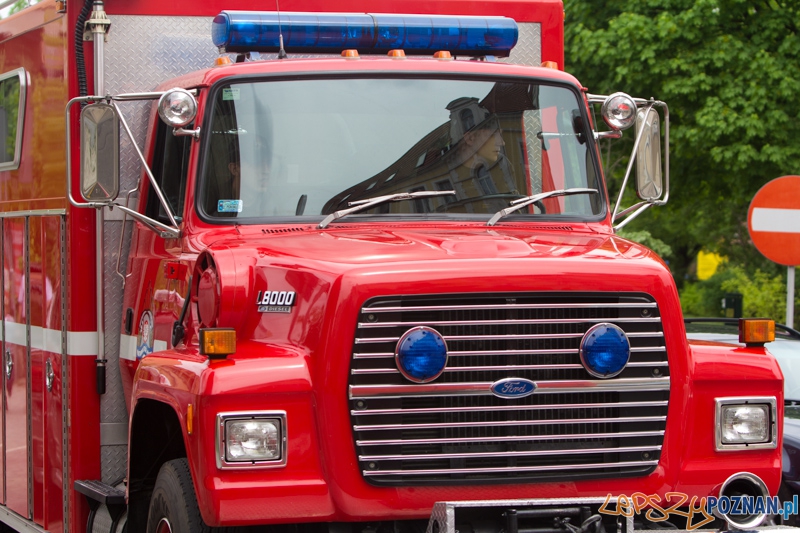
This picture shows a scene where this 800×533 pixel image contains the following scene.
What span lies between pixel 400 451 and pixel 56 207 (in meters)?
2.91

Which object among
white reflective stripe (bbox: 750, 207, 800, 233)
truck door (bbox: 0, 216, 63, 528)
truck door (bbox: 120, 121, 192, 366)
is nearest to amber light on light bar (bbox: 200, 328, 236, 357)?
truck door (bbox: 120, 121, 192, 366)

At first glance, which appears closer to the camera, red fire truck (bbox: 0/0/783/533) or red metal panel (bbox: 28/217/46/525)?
red fire truck (bbox: 0/0/783/533)

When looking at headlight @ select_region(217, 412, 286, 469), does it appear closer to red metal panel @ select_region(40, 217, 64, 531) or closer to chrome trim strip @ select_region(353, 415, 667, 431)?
chrome trim strip @ select_region(353, 415, 667, 431)

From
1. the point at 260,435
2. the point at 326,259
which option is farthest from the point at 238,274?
the point at 260,435

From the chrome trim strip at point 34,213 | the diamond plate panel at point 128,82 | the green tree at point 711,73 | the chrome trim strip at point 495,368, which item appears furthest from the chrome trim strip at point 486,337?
the green tree at point 711,73

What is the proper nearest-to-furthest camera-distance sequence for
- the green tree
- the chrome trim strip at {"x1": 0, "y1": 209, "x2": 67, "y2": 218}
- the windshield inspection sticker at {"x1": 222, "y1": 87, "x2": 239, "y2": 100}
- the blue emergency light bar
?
1. the windshield inspection sticker at {"x1": 222, "y1": 87, "x2": 239, "y2": 100}
2. the blue emergency light bar
3. the chrome trim strip at {"x1": 0, "y1": 209, "x2": 67, "y2": 218}
4. the green tree

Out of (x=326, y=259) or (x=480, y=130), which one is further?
(x=480, y=130)

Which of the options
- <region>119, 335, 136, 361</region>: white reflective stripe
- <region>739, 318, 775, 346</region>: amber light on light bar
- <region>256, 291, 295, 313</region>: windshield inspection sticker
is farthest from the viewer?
<region>119, 335, 136, 361</region>: white reflective stripe

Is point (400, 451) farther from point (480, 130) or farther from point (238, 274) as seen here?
point (480, 130)

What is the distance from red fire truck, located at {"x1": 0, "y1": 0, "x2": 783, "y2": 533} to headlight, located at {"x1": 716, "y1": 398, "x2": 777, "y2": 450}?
0.04 ft

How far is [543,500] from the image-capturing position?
4.64m

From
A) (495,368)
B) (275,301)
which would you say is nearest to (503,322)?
(495,368)

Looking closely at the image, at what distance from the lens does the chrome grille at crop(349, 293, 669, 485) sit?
4637 mm

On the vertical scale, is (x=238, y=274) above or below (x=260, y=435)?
above
